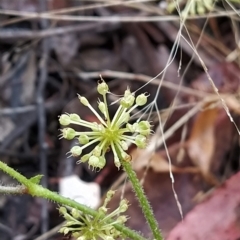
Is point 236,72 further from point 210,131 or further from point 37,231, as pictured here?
point 37,231

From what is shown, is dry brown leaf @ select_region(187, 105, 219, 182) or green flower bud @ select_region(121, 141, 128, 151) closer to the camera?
green flower bud @ select_region(121, 141, 128, 151)

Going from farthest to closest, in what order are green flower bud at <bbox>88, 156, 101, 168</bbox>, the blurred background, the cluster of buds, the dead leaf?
the blurred background
the dead leaf
the cluster of buds
green flower bud at <bbox>88, 156, 101, 168</bbox>

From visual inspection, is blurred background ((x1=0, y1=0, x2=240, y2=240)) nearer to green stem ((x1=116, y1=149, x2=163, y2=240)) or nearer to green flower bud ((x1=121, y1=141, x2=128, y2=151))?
green stem ((x1=116, y1=149, x2=163, y2=240))

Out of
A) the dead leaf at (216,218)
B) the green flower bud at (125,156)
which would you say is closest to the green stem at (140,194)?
the green flower bud at (125,156)

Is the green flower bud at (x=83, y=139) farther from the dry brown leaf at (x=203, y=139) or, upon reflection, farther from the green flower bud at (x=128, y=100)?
the dry brown leaf at (x=203, y=139)

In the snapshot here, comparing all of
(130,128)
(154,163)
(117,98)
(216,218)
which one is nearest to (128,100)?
(130,128)

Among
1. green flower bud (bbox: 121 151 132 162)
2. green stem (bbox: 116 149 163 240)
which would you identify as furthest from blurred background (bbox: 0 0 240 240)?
green flower bud (bbox: 121 151 132 162)

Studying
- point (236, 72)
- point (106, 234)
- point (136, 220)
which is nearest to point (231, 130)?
point (236, 72)

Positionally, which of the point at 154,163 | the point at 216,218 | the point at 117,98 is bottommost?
the point at 216,218

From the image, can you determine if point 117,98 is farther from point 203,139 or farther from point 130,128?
point 130,128

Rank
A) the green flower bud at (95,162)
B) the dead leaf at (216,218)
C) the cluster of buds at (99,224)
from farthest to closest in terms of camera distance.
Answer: the dead leaf at (216,218) → the cluster of buds at (99,224) → the green flower bud at (95,162)

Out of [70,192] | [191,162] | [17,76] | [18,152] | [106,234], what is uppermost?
[17,76]
